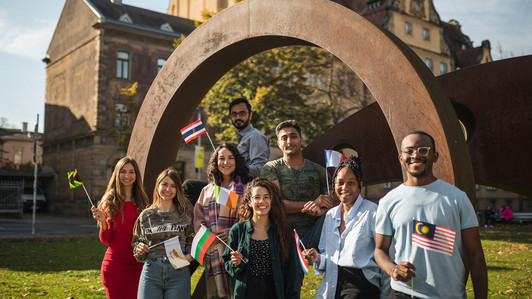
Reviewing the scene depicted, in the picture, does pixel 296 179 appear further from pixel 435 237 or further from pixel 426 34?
pixel 426 34

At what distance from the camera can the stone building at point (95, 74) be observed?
96.4 feet

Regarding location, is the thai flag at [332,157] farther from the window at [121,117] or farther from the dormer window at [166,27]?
the dormer window at [166,27]

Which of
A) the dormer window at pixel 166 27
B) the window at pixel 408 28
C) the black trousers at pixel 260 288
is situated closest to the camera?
the black trousers at pixel 260 288

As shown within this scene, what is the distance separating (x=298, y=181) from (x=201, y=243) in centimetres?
93

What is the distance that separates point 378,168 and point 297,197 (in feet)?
4.26

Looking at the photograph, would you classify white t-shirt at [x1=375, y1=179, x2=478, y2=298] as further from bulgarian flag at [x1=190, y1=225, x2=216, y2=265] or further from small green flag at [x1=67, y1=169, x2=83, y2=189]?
small green flag at [x1=67, y1=169, x2=83, y2=189]

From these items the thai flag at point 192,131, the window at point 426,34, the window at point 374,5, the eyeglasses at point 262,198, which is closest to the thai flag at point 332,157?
the eyeglasses at point 262,198

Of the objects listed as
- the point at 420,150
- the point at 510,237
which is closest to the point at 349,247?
the point at 420,150

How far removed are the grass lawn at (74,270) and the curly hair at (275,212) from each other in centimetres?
403

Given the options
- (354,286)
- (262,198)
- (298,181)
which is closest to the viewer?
(354,286)

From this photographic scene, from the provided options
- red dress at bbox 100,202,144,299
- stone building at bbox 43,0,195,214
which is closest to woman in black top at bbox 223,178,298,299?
red dress at bbox 100,202,144,299

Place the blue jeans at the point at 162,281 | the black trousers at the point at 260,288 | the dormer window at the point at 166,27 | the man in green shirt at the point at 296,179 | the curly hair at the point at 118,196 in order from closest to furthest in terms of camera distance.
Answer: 1. the black trousers at the point at 260,288
2. the blue jeans at the point at 162,281
3. the man in green shirt at the point at 296,179
4. the curly hair at the point at 118,196
5. the dormer window at the point at 166,27

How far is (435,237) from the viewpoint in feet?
8.45

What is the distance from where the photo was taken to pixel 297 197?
4.13 m
